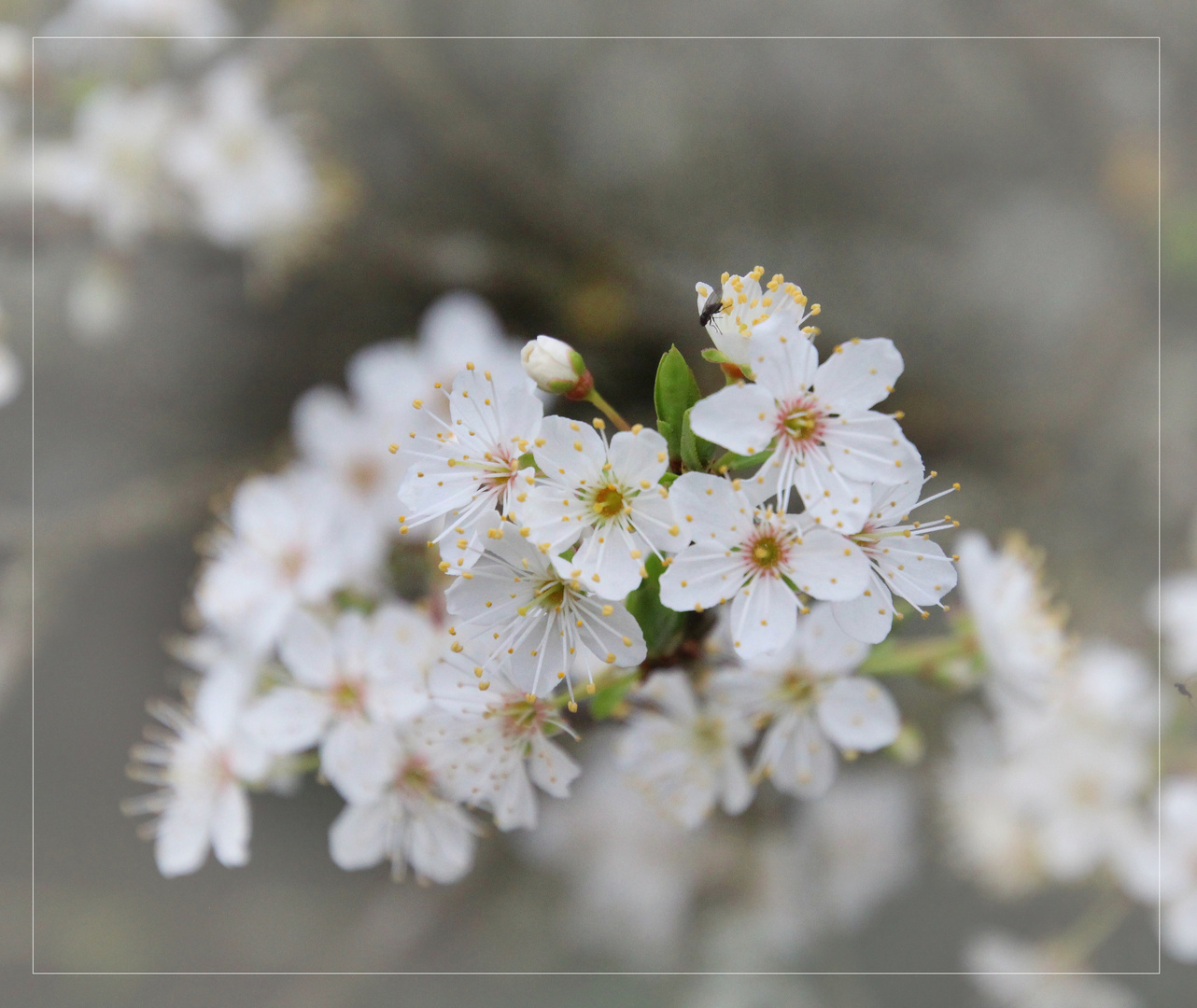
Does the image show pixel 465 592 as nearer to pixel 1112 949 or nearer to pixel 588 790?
pixel 588 790

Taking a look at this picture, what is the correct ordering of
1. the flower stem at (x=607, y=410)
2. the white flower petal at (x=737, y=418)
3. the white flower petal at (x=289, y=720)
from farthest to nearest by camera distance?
the white flower petal at (x=289, y=720), the flower stem at (x=607, y=410), the white flower petal at (x=737, y=418)

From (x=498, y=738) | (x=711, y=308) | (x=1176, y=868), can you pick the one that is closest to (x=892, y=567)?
(x=711, y=308)

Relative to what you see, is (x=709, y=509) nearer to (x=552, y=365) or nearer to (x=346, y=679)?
(x=552, y=365)

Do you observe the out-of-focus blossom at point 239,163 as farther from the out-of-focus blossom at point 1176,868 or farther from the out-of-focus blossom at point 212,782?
the out-of-focus blossom at point 1176,868

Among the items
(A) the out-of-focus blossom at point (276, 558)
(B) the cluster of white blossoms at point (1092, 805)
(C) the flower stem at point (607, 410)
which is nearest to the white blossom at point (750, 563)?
(C) the flower stem at point (607, 410)

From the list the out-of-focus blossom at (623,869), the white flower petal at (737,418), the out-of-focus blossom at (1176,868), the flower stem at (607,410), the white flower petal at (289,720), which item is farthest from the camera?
the out-of-focus blossom at (623,869)

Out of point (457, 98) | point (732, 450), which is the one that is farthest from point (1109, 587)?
point (457, 98)
